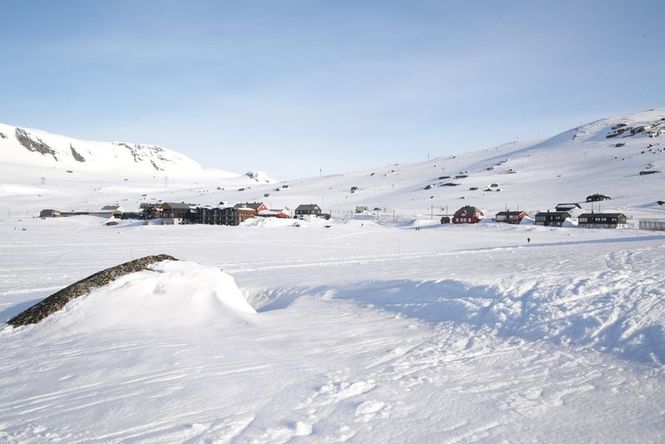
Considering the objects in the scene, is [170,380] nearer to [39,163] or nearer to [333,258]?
[333,258]

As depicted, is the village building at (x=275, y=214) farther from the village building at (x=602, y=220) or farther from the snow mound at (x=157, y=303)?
the snow mound at (x=157, y=303)

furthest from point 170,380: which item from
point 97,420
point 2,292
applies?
point 2,292

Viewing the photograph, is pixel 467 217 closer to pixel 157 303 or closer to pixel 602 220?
pixel 602 220

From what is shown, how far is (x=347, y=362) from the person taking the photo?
708 centimetres

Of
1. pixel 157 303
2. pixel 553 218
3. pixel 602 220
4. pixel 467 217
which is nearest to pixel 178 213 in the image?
pixel 467 217

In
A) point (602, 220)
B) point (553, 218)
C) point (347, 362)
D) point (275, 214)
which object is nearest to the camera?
point (347, 362)

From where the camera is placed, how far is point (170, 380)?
6367mm

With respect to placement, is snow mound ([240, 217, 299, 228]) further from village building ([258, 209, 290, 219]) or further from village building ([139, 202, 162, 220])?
village building ([139, 202, 162, 220])

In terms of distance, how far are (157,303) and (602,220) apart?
181 ft

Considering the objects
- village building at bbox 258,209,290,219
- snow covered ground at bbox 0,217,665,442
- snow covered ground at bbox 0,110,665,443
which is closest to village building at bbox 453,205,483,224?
village building at bbox 258,209,290,219

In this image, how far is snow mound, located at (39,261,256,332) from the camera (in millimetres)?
9617

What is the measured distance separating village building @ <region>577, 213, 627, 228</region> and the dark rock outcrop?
53404 millimetres

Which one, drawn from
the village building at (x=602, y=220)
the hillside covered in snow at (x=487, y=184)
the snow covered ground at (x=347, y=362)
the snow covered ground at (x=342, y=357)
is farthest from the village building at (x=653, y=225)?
the snow covered ground at (x=347, y=362)

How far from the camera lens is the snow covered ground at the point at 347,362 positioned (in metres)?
5.04
